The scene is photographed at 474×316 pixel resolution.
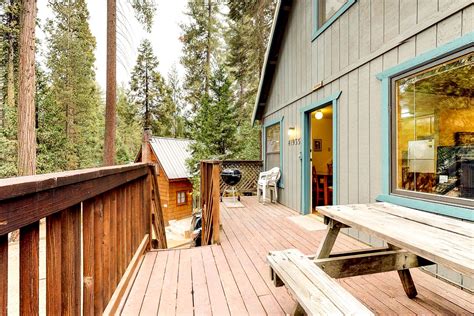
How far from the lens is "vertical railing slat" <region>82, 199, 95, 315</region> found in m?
1.36

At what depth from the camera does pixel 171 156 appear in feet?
48.3

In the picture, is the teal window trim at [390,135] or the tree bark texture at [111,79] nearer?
the teal window trim at [390,135]

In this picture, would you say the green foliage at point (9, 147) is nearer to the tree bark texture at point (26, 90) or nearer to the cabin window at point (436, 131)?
the tree bark texture at point (26, 90)

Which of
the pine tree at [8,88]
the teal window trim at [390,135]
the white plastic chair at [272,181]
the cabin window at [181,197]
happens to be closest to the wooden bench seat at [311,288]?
the teal window trim at [390,135]

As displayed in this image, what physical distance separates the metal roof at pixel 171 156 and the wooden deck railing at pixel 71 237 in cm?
1138

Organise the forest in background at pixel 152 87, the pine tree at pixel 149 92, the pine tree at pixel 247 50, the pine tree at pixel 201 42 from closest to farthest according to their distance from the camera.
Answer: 1. the pine tree at pixel 247 50
2. the forest in background at pixel 152 87
3. the pine tree at pixel 201 42
4. the pine tree at pixel 149 92

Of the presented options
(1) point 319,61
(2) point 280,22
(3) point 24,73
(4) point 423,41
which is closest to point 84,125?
(3) point 24,73

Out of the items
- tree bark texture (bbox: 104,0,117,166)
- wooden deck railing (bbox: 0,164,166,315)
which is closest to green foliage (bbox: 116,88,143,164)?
tree bark texture (bbox: 104,0,117,166)

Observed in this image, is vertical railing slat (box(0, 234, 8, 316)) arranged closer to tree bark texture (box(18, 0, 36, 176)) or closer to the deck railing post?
the deck railing post

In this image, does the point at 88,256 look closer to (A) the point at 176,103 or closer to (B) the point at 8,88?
(B) the point at 8,88

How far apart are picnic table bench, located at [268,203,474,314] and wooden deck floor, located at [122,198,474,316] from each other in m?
A: 0.23

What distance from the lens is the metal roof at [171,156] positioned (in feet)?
45.3

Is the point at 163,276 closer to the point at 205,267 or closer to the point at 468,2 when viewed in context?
the point at 205,267

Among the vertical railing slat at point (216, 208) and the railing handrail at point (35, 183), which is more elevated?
the railing handrail at point (35, 183)
